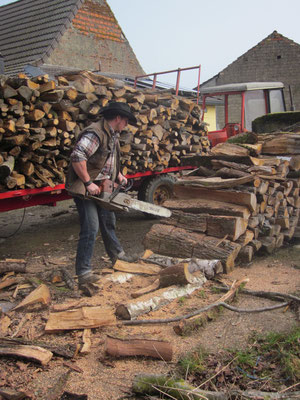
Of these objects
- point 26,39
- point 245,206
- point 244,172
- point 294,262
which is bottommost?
point 294,262

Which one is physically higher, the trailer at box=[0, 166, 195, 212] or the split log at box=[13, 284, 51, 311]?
the trailer at box=[0, 166, 195, 212]

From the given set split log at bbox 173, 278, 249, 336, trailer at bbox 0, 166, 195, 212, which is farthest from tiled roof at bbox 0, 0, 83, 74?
split log at bbox 173, 278, 249, 336

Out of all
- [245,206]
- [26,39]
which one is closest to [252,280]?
[245,206]

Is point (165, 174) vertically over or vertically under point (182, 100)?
under

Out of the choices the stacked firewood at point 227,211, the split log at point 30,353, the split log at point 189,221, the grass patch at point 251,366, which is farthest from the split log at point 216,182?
the split log at point 30,353

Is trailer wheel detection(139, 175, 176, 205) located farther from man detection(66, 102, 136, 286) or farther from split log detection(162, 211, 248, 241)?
man detection(66, 102, 136, 286)

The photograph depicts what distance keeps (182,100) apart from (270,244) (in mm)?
3669

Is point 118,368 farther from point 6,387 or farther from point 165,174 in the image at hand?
point 165,174

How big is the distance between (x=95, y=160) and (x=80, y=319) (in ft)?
5.55

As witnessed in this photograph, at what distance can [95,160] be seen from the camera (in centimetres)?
410

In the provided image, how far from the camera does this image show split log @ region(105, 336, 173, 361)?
262 centimetres

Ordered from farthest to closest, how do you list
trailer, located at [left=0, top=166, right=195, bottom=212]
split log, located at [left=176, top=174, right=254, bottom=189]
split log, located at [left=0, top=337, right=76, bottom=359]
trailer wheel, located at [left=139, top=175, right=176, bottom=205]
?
trailer wheel, located at [left=139, top=175, right=176, bottom=205] < trailer, located at [left=0, top=166, right=195, bottom=212] < split log, located at [left=176, top=174, right=254, bottom=189] < split log, located at [left=0, top=337, right=76, bottom=359]

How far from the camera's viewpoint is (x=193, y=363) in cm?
253

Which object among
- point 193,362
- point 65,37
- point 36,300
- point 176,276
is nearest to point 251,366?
point 193,362
